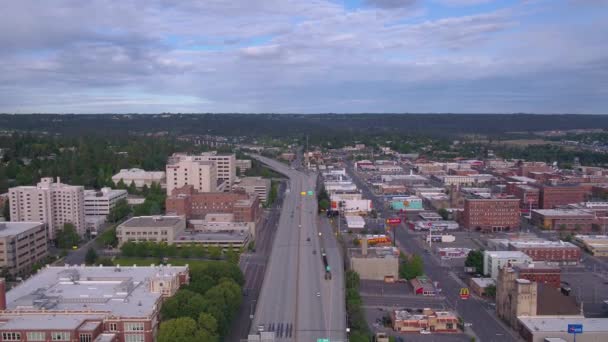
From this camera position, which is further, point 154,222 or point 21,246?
point 154,222

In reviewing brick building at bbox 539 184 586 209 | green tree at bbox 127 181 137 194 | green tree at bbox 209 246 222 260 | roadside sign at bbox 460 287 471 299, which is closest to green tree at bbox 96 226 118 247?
green tree at bbox 209 246 222 260

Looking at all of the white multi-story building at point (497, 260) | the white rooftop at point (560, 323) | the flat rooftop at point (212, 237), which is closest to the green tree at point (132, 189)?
the flat rooftop at point (212, 237)

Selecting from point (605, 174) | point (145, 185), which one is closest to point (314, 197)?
point (145, 185)

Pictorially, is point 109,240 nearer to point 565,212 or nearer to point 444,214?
point 444,214

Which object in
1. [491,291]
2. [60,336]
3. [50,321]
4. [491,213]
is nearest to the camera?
[60,336]

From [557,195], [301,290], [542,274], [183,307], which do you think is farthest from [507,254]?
[557,195]

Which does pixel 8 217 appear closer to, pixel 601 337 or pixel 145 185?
pixel 145 185

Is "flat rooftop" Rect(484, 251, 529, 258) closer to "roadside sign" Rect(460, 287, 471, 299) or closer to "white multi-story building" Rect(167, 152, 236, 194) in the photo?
"roadside sign" Rect(460, 287, 471, 299)
